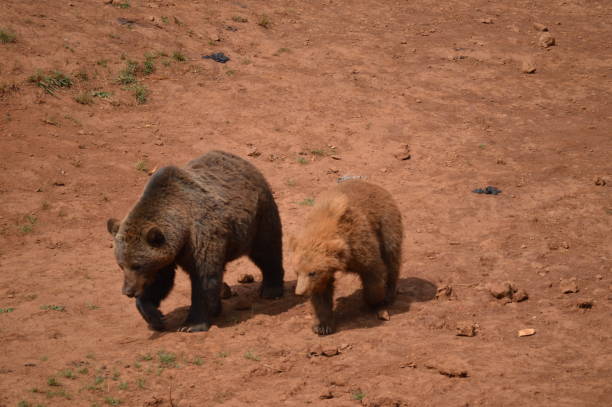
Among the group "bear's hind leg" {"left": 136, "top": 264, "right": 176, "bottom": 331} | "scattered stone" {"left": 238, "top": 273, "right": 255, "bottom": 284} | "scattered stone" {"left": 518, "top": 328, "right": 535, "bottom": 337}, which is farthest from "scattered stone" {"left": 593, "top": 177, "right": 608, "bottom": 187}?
"bear's hind leg" {"left": 136, "top": 264, "right": 176, "bottom": 331}

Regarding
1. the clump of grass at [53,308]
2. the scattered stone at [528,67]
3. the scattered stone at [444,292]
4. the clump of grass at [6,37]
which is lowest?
the clump of grass at [53,308]

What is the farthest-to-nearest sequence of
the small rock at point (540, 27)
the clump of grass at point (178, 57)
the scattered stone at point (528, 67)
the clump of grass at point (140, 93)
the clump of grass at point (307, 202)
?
the small rock at point (540, 27)
the scattered stone at point (528, 67)
the clump of grass at point (178, 57)
the clump of grass at point (140, 93)
the clump of grass at point (307, 202)

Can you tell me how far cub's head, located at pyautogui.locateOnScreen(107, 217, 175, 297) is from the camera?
7973mm

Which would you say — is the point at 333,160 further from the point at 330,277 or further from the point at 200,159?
the point at 330,277

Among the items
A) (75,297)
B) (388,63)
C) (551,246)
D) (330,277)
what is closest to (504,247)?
(551,246)

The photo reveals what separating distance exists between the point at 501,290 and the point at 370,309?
1689 millimetres

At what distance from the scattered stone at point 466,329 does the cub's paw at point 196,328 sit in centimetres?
313

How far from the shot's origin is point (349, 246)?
7.78 metres

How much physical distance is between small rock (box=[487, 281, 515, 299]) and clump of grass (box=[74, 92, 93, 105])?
1039 centimetres

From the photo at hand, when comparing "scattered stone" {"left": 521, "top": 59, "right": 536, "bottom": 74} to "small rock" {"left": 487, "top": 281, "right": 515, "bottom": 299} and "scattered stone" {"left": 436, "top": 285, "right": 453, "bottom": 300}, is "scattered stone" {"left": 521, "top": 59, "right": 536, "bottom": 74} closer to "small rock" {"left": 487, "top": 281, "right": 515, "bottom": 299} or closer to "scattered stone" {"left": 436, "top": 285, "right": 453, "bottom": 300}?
"small rock" {"left": 487, "top": 281, "right": 515, "bottom": 299}

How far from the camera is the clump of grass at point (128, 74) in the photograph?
16047 mm

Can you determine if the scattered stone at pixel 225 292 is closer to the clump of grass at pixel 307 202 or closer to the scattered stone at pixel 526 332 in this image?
the clump of grass at pixel 307 202

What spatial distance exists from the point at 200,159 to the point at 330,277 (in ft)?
8.83

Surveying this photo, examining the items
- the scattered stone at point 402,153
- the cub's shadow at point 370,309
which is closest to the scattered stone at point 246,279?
the cub's shadow at point 370,309
